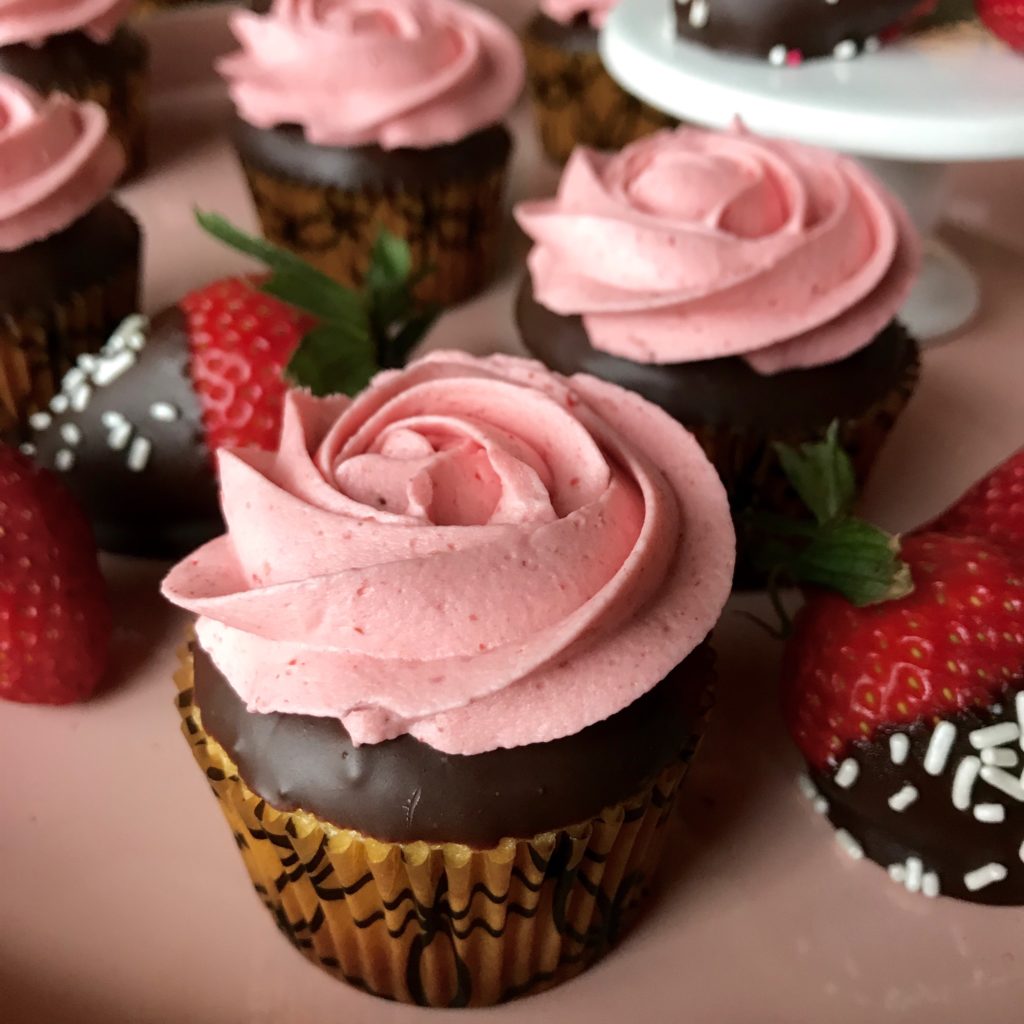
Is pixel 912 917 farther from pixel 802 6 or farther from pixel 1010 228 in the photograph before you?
pixel 1010 228

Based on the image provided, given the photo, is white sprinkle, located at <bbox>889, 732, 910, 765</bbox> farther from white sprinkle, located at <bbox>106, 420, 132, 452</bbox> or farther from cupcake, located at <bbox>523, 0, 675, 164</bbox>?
cupcake, located at <bbox>523, 0, 675, 164</bbox>

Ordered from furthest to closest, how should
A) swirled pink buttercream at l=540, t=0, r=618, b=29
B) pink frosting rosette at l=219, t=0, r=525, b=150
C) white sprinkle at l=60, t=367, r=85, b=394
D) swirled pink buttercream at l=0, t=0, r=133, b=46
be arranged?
swirled pink buttercream at l=540, t=0, r=618, b=29 < swirled pink buttercream at l=0, t=0, r=133, b=46 < pink frosting rosette at l=219, t=0, r=525, b=150 < white sprinkle at l=60, t=367, r=85, b=394

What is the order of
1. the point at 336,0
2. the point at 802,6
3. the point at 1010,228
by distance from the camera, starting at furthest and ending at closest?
the point at 1010,228, the point at 336,0, the point at 802,6

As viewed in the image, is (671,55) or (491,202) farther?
(491,202)

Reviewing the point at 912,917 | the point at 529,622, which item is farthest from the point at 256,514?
the point at 912,917

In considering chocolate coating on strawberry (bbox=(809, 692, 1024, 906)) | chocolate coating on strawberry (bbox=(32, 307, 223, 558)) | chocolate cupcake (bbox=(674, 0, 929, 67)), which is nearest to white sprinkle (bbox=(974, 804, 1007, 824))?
Answer: chocolate coating on strawberry (bbox=(809, 692, 1024, 906))
